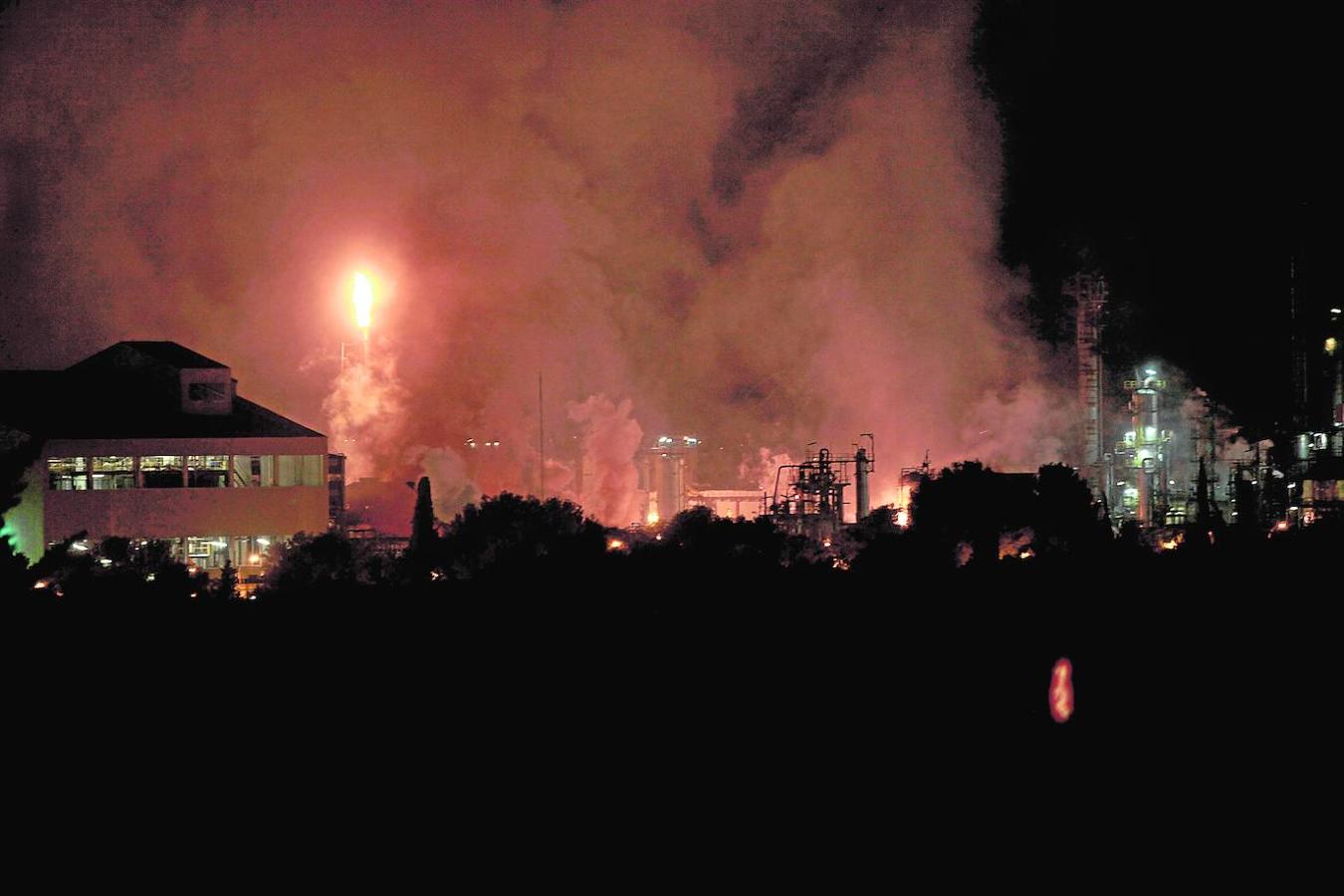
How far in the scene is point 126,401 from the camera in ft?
124

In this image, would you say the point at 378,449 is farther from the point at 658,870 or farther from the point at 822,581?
the point at 658,870

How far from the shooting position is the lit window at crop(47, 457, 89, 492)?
34.0 metres

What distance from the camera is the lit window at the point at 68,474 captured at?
A: 34.0m

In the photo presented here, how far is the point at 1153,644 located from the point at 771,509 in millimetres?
35068

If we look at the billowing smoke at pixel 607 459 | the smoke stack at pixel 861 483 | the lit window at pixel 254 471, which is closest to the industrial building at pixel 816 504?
the smoke stack at pixel 861 483

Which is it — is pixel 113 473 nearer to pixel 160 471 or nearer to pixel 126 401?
pixel 160 471

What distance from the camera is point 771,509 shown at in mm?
49750

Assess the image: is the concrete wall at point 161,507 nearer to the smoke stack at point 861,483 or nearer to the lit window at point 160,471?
the lit window at point 160,471

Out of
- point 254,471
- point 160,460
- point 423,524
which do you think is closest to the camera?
point 423,524

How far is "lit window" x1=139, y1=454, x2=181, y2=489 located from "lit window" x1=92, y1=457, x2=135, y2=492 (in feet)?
0.99

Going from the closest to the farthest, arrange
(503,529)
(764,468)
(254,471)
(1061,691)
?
(1061,691) → (503,529) → (254,471) → (764,468)

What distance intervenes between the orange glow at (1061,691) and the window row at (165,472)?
26.7 metres

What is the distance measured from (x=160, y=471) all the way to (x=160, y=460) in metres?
0.33

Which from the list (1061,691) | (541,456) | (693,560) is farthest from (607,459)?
(1061,691)
